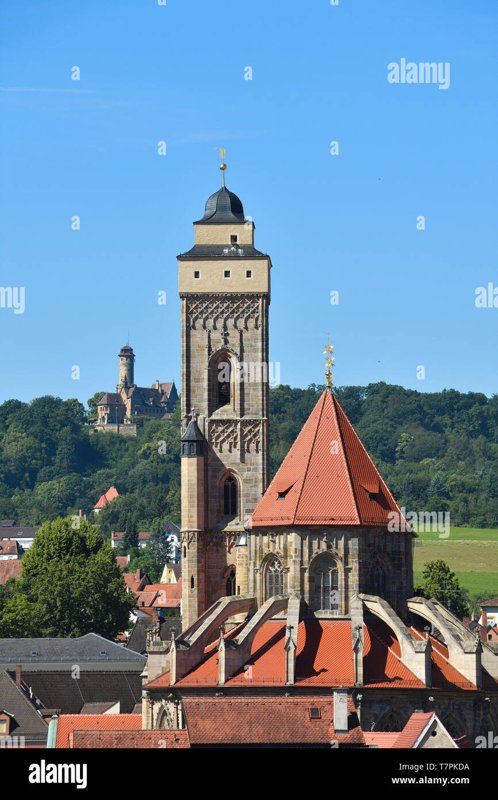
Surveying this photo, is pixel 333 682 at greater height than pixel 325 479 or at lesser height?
lesser

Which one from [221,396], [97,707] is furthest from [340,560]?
[97,707]

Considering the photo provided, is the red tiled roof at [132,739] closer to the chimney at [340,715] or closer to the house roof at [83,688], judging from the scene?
the chimney at [340,715]

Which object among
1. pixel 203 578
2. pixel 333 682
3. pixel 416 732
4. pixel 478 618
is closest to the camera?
pixel 416 732

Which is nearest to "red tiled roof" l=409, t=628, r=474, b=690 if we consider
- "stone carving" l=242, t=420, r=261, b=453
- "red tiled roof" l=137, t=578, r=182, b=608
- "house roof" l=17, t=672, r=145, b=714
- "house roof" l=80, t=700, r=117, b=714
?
"stone carving" l=242, t=420, r=261, b=453

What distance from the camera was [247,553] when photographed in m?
69.2

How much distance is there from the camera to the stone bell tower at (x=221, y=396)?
246 ft

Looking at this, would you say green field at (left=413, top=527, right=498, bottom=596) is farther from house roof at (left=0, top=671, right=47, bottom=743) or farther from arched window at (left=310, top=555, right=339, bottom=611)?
arched window at (left=310, top=555, right=339, bottom=611)

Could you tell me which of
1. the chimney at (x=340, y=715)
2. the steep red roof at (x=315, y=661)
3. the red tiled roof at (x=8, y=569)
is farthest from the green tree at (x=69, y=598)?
the chimney at (x=340, y=715)

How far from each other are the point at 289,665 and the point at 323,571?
5.79m

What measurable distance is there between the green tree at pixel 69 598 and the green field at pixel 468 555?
33164 millimetres

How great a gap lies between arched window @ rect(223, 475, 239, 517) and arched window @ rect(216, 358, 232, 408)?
321 centimetres
